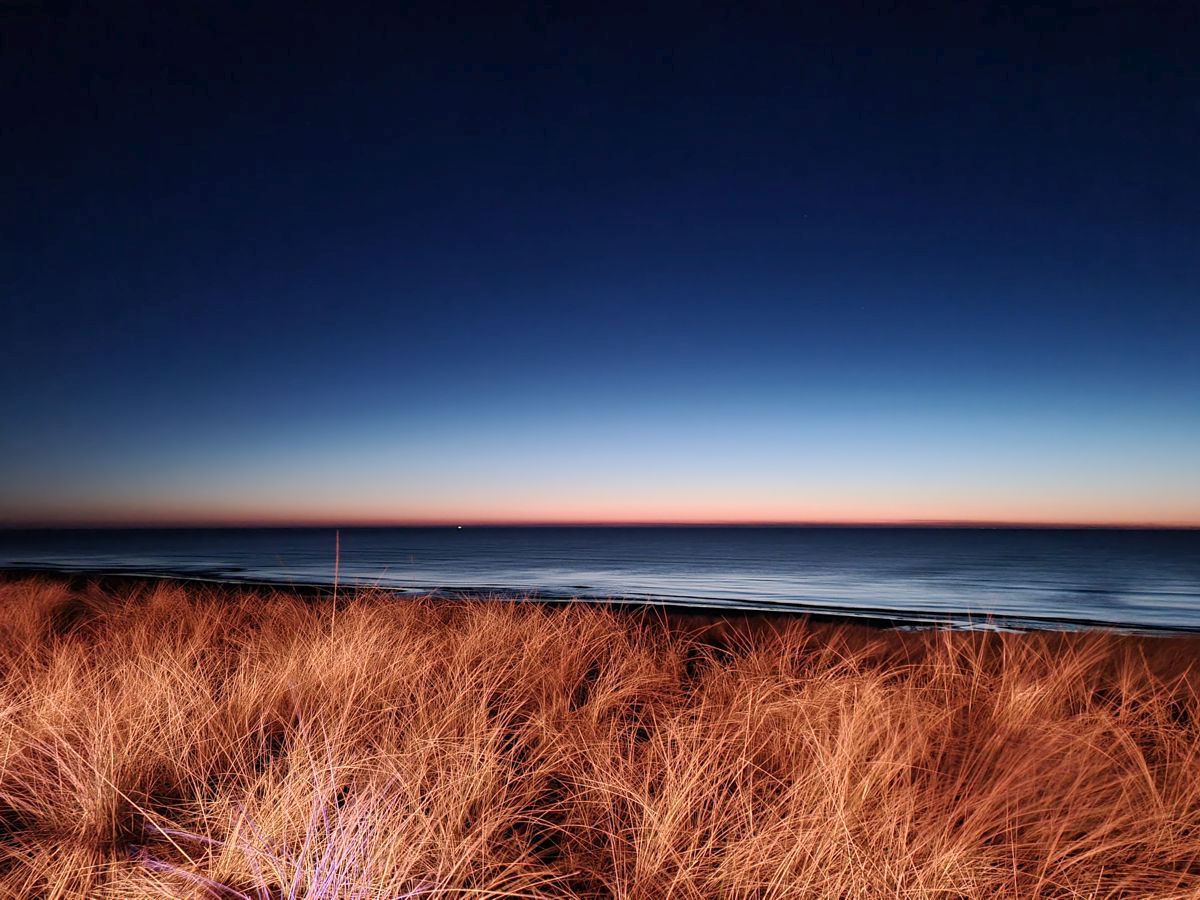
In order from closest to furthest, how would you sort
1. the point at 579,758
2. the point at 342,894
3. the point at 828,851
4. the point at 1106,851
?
the point at 342,894, the point at 828,851, the point at 1106,851, the point at 579,758

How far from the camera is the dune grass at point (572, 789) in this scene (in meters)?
A: 2.03

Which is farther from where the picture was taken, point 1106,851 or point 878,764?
point 878,764

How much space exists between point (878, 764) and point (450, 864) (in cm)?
158

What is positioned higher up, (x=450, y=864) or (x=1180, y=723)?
(x=450, y=864)

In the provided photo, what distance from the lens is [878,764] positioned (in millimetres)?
2510

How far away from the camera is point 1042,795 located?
2695 mm

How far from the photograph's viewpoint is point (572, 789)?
286cm

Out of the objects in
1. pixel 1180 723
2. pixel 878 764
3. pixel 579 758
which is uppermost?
pixel 878 764

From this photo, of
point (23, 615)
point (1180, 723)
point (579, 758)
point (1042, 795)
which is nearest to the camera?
point (1042, 795)

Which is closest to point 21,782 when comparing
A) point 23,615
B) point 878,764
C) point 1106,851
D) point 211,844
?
Result: point 211,844

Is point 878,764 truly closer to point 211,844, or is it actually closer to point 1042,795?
point 1042,795

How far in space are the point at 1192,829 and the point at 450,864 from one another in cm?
275

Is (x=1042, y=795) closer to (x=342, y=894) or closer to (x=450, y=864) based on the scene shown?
(x=450, y=864)

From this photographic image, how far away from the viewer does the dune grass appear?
2.03 metres
